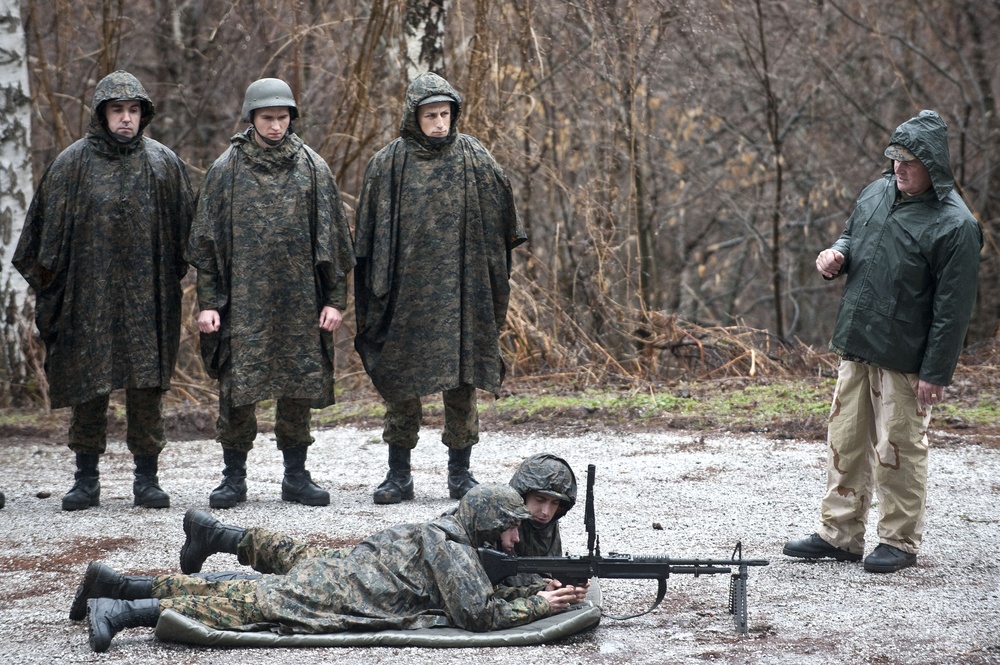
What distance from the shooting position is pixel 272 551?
15.7ft

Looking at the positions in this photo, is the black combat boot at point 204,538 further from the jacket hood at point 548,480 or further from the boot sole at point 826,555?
the boot sole at point 826,555

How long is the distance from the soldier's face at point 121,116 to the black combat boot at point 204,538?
2.46m

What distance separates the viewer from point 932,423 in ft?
29.3

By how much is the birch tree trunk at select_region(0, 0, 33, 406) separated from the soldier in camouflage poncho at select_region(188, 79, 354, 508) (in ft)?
12.8

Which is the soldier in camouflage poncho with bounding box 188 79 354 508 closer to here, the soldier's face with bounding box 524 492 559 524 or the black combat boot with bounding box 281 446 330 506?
the black combat boot with bounding box 281 446 330 506

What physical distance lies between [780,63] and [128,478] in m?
11.3

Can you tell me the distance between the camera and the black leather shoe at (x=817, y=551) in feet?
18.1

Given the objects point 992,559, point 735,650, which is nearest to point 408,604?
point 735,650

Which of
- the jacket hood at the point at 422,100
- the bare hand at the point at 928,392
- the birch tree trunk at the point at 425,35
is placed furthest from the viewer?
the birch tree trunk at the point at 425,35

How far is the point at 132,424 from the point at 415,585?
2741mm

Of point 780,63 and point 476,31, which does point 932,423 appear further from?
point 780,63

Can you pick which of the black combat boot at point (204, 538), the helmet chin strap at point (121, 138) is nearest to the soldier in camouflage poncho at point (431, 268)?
the helmet chin strap at point (121, 138)

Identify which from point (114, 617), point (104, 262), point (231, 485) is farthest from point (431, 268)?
point (114, 617)

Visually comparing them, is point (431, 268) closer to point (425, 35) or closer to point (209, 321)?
point (209, 321)
